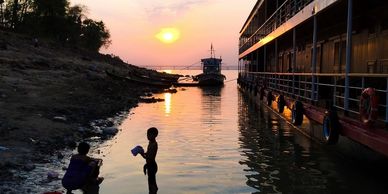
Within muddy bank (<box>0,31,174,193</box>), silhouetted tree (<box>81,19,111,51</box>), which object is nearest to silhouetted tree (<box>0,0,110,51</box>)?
silhouetted tree (<box>81,19,111,51</box>)

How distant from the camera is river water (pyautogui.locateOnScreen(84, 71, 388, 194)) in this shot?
9047 mm

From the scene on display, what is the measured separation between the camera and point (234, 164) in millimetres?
11148

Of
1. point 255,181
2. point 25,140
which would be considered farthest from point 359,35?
point 25,140

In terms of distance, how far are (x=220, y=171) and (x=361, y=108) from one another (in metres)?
3.12

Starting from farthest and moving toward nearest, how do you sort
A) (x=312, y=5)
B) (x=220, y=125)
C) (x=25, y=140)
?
(x=220, y=125)
(x=312, y=5)
(x=25, y=140)

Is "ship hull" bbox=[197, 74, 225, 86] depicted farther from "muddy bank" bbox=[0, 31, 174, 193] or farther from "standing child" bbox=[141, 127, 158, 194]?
"standing child" bbox=[141, 127, 158, 194]

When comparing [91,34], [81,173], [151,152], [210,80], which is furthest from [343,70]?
[91,34]

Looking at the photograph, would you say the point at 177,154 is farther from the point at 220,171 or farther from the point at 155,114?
the point at 155,114

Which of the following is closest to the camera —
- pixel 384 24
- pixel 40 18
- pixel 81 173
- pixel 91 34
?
pixel 81 173

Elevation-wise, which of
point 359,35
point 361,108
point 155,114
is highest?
point 359,35

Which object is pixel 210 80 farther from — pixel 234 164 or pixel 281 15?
pixel 234 164

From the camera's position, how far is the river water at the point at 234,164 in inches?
356

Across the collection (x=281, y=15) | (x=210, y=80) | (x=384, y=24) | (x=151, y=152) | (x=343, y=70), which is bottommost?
(x=210, y=80)

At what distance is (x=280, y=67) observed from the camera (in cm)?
3294
